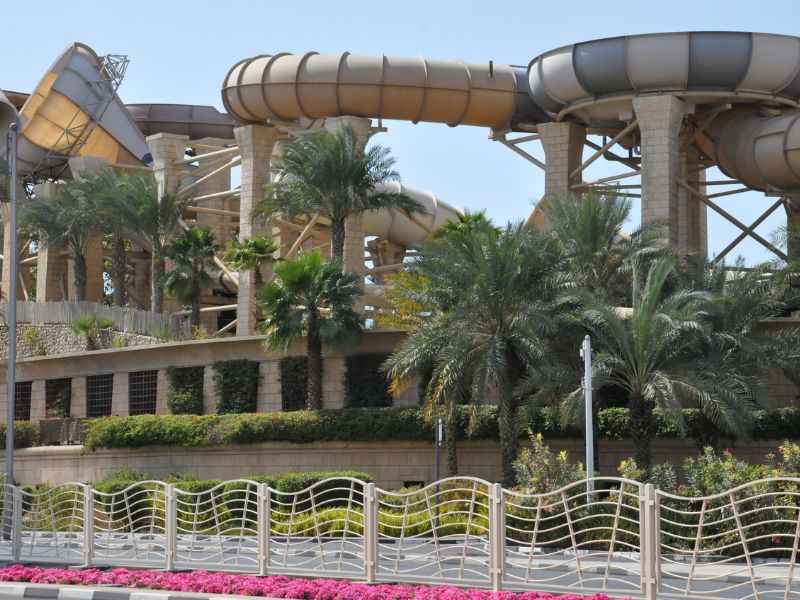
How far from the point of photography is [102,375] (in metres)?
42.8

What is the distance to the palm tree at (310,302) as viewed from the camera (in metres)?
35.8

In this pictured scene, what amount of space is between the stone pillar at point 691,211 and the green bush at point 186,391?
15.4 metres

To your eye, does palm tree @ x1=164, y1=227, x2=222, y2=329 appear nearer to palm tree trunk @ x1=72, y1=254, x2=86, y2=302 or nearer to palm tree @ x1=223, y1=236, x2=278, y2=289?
palm tree @ x1=223, y1=236, x2=278, y2=289

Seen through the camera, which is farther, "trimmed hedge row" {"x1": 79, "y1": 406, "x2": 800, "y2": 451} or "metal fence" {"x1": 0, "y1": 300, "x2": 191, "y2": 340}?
"metal fence" {"x1": 0, "y1": 300, "x2": 191, "y2": 340}

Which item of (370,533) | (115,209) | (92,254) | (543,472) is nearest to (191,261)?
(115,209)

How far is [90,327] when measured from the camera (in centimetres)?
4475

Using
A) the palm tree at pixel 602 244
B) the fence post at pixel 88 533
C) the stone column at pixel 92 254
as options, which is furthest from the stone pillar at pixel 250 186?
the fence post at pixel 88 533

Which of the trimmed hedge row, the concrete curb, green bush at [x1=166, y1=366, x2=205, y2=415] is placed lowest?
the concrete curb

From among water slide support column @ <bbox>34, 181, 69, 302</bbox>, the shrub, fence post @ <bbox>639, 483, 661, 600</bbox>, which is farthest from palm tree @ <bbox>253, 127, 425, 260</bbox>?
fence post @ <bbox>639, 483, 661, 600</bbox>

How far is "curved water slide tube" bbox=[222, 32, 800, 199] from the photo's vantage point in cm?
3722

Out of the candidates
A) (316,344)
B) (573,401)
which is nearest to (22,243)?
(316,344)

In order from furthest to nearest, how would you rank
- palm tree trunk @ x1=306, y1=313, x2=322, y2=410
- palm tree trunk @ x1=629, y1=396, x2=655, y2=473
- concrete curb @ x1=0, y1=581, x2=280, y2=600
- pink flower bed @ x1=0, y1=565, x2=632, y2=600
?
palm tree trunk @ x1=306, y1=313, x2=322, y2=410
palm tree trunk @ x1=629, y1=396, x2=655, y2=473
concrete curb @ x1=0, y1=581, x2=280, y2=600
pink flower bed @ x1=0, y1=565, x2=632, y2=600

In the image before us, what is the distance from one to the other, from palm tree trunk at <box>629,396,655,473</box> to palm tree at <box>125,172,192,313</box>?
68.4 feet

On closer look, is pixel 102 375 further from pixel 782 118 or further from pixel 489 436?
pixel 782 118
